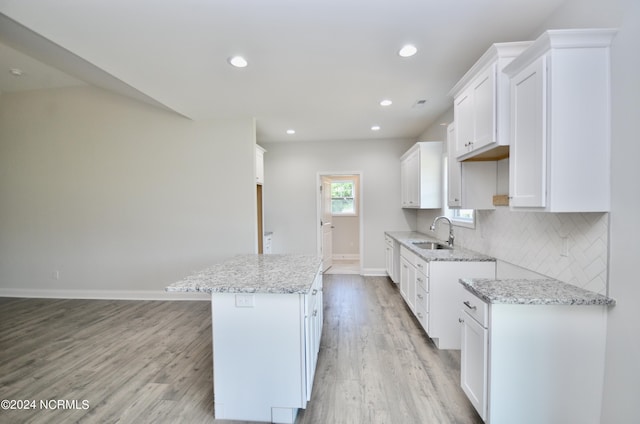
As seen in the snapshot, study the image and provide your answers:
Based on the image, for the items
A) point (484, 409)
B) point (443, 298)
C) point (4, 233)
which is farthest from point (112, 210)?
point (484, 409)

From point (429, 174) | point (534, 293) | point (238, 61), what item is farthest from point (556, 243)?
point (238, 61)

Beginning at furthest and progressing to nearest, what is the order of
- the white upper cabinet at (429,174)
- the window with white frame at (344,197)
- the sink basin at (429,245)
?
the window with white frame at (344,197) → the white upper cabinet at (429,174) → the sink basin at (429,245)

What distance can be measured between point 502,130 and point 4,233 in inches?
268

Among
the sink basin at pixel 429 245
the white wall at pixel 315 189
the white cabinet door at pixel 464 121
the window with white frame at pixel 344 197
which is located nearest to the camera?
the white cabinet door at pixel 464 121

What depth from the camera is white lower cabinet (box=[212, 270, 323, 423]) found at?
169 cm

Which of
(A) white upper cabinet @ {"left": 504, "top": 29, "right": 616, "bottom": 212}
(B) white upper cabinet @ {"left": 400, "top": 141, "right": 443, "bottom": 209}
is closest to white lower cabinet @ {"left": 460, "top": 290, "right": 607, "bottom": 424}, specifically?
(A) white upper cabinet @ {"left": 504, "top": 29, "right": 616, "bottom": 212}

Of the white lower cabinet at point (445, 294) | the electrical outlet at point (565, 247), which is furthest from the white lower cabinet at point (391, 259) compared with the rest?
the electrical outlet at point (565, 247)

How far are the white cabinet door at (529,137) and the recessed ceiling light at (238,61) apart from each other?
6.90 feet

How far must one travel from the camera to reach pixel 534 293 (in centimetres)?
150

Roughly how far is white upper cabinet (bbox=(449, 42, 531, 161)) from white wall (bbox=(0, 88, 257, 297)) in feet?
9.11

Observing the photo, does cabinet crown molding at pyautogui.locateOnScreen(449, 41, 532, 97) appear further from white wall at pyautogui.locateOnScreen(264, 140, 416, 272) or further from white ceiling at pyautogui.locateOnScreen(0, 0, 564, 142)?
white wall at pyautogui.locateOnScreen(264, 140, 416, 272)

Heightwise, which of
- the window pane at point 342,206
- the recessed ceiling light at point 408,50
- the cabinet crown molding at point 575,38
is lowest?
the window pane at point 342,206

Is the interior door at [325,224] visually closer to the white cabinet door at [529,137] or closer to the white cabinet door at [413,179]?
the white cabinet door at [413,179]

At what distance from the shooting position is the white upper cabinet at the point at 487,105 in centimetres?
173
